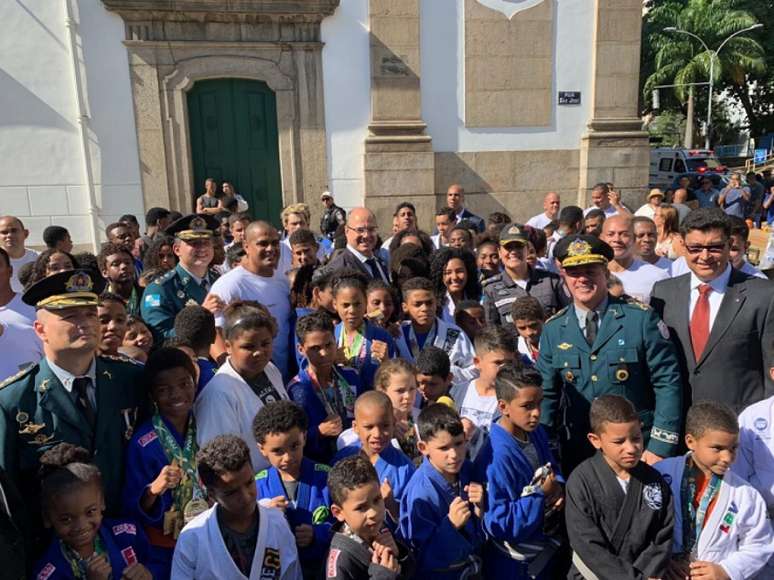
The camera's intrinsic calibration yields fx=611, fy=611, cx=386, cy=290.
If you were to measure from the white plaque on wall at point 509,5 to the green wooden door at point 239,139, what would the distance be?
3941mm

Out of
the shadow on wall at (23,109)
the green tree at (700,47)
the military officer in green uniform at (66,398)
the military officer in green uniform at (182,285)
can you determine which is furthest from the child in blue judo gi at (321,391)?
the green tree at (700,47)

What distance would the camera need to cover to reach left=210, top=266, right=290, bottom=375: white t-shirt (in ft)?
13.5

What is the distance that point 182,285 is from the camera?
14.8 ft

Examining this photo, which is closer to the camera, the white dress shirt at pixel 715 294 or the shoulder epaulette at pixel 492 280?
the white dress shirt at pixel 715 294

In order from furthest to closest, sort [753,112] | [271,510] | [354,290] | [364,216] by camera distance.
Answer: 1. [753,112]
2. [364,216]
3. [354,290]
4. [271,510]

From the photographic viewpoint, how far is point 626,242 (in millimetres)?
4691

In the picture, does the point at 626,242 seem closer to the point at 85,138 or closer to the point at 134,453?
the point at 134,453

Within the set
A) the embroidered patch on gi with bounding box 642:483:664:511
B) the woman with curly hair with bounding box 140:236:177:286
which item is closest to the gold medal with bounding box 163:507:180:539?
the embroidered patch on gi with bounding box 642:483:664:511

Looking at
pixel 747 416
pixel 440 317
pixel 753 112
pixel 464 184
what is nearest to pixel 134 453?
pixel 440 317

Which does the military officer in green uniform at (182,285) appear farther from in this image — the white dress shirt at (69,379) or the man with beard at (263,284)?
the white dress shirt at (69,379)

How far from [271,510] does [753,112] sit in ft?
145

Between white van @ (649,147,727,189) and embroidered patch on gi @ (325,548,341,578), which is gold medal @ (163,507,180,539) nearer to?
embroidered patch on gi @ (325,548,341,578)

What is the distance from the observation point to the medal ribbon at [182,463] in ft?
8.71

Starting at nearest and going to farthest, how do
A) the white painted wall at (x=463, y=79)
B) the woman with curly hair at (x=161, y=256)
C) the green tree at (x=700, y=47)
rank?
the woman with curly hair at (x=161, y=256) → the white painted wall at (x=463, y=79) → the green tree at (x=700, y=47)
